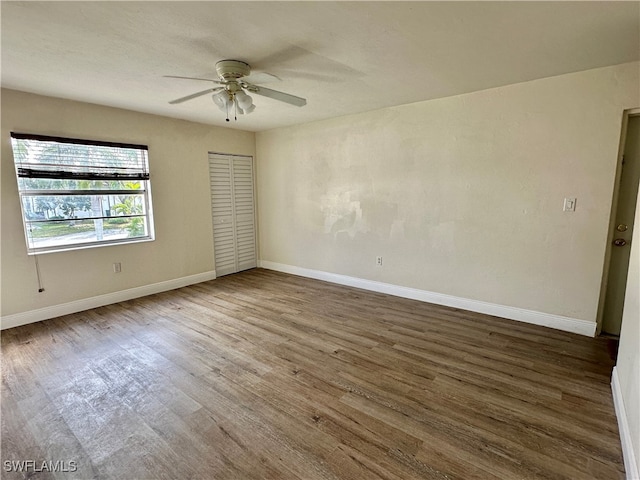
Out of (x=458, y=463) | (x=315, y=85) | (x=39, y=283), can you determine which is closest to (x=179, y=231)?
(x=39, y=283)

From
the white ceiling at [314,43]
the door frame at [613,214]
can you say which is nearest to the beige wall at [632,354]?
the door frame at [613,214]

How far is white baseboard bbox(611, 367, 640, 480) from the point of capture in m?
1.47

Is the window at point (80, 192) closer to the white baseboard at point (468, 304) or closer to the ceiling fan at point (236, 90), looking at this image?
the ceiling fan at point (236, 90)

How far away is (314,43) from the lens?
2.23m

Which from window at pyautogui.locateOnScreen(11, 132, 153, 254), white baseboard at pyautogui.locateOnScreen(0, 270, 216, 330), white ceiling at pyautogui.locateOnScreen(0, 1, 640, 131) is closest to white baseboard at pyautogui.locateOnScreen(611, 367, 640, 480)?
white ceiling at pyautogui.locateOnScreen(0, 1, 640, 131)

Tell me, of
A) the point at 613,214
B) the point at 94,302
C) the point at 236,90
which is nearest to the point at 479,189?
the point at 613,214

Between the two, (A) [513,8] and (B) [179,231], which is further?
(B) [179,231]

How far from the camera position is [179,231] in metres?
4.72

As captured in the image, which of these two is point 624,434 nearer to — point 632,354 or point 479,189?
point 632,354

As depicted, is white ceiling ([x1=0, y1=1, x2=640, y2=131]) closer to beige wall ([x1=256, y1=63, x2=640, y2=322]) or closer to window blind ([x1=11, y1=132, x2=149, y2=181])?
beige wall ([x1=256, y1=63, x2=640, y2=322])

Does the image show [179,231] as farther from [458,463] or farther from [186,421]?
[458,463]

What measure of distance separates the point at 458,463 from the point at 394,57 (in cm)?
277

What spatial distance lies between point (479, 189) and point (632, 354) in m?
2.09

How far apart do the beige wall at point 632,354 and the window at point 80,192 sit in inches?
197
